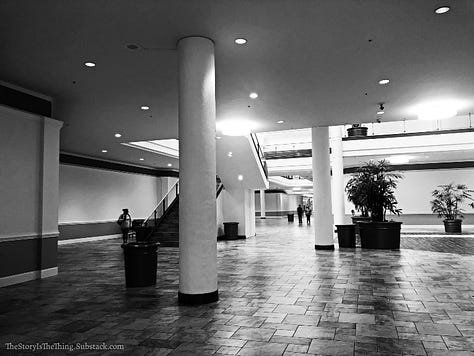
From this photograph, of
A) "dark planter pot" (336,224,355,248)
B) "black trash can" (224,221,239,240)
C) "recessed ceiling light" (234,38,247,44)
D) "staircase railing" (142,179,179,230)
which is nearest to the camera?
"recessed ceiling light" (234,38,247,44)

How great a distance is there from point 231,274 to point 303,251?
416cm

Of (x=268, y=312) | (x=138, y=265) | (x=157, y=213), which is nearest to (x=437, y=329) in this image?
(x=268, y=312)

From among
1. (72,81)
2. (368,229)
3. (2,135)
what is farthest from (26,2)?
(368,229)

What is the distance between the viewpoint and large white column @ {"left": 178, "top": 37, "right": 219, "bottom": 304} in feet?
17.4

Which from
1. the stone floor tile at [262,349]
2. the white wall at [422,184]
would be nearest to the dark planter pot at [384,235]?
the stone floor tile at [262,349]

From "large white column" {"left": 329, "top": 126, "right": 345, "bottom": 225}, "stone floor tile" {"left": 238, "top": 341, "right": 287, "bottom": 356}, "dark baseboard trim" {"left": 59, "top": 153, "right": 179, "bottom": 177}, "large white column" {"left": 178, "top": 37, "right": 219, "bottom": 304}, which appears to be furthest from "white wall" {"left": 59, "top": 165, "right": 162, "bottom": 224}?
"stone floor tile" {"left": 238, "top": 341, "right": 287, "bottom": 356}

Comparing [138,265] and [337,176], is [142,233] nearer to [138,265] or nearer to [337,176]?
[138,265]

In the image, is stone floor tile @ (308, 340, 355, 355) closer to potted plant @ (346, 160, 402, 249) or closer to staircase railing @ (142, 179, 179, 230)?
potted plant @ (346, 160, 402, 249)

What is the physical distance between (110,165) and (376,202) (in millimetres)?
11612

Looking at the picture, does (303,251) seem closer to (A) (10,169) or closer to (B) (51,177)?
(B) (51,177)

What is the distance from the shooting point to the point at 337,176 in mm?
17109

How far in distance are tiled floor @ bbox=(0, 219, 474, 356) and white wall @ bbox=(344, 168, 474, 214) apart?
13.8 metres

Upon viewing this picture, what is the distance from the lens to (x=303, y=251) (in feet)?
36.9

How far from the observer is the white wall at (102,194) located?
15.3m
